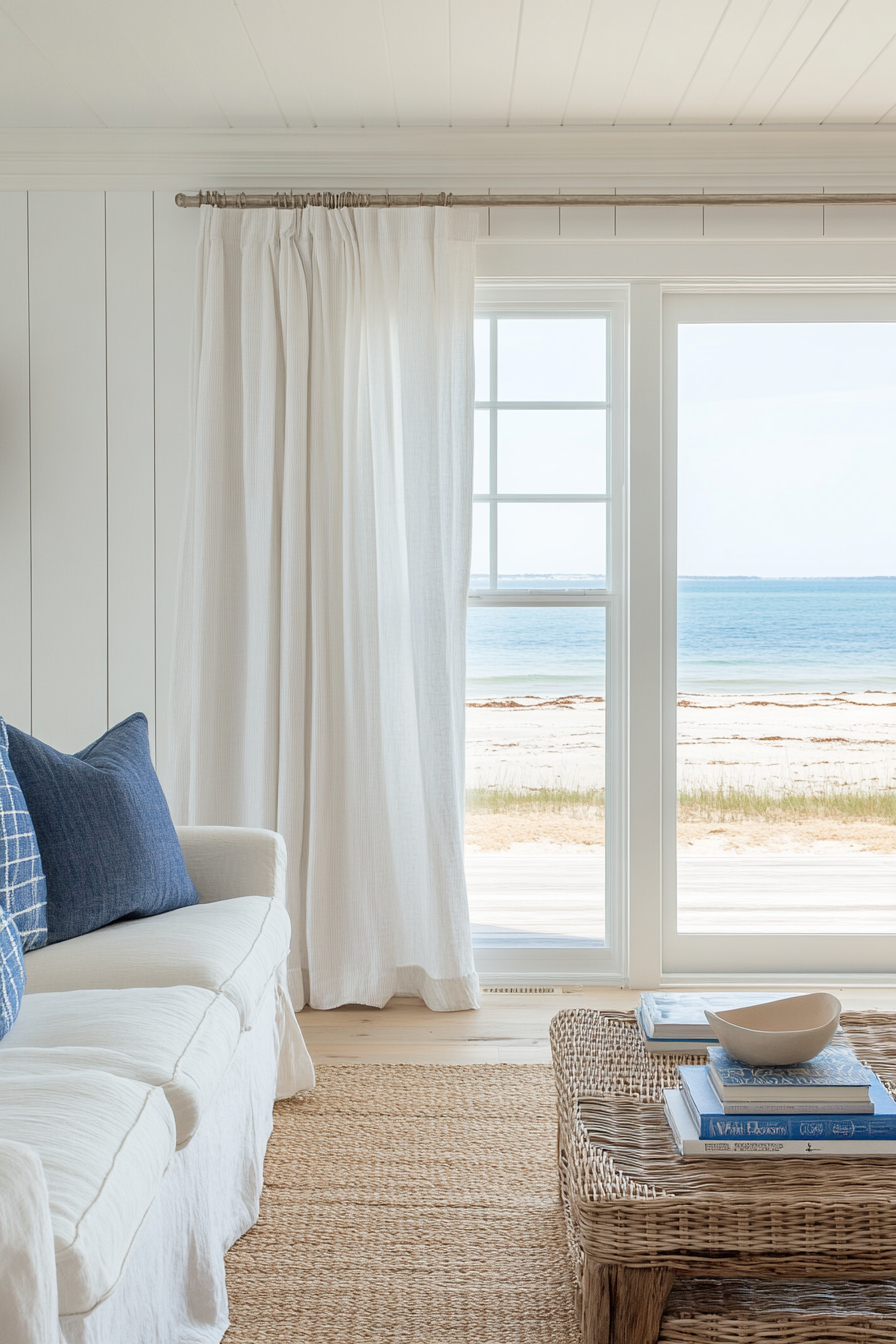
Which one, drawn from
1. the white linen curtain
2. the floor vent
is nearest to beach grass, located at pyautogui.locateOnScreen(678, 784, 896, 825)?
the floor vent

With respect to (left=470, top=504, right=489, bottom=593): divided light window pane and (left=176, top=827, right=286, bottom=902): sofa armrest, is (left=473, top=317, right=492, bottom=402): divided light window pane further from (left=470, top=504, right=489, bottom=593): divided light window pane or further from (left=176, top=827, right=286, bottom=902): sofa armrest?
(left=176, top=827, right=286, bottom=902): sofa armrest

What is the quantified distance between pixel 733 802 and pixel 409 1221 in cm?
185

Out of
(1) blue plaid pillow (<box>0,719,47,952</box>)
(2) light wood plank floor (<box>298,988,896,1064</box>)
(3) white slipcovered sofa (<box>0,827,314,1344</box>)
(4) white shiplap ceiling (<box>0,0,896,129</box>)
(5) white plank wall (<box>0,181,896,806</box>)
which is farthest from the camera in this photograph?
(5) white plank wall (<box>0,181,896,806</box>)

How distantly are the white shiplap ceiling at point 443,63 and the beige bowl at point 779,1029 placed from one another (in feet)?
7.49

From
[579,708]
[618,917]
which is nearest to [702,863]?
[618,917]

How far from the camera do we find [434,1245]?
1.73 metres

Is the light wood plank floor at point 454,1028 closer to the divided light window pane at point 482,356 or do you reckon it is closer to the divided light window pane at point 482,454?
the divided light window pane at point 482,454

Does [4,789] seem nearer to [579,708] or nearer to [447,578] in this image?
[447,578]

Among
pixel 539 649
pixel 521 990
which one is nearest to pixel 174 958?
pixel 521 990

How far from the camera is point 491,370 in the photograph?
3.11m

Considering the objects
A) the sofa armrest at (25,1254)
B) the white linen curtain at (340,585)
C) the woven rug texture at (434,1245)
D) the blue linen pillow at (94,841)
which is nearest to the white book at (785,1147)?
the woven rug texture at (434,1245)

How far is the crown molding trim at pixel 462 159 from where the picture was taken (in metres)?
2.90

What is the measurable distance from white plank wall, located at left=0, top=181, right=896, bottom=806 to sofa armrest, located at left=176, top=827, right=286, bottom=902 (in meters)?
0.81

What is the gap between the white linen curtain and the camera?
2.86 metres
